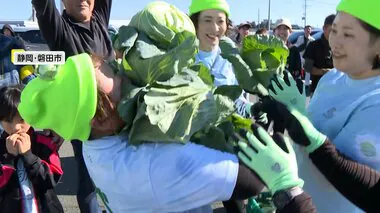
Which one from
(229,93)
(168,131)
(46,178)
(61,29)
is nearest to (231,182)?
(168,131)

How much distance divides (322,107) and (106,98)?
A: 89 centimetres

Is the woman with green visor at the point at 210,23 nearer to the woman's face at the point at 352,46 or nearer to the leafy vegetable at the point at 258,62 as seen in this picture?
the leafy vegetable at the point at 258,62

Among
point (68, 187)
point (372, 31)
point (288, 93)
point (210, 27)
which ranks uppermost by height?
point (372, 31)

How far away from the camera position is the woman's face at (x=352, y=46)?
154 centimetres

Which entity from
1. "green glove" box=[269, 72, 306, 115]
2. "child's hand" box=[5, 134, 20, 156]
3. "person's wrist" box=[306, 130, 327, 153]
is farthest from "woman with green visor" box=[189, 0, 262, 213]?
"person's wrist" box=[306, 130, 327, 153]

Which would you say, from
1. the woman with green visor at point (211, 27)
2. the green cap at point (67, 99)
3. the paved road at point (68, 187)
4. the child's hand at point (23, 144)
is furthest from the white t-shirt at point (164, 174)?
the paved road at point (68, 187)

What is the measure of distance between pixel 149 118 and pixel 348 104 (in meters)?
0.81

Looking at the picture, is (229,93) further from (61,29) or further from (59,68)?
(61,29)

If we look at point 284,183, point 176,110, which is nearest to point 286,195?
point 284,183

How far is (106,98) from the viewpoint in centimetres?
125

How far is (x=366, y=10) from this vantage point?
4.92 ft

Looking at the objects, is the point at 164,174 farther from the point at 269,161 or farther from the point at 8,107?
the point at 8,107

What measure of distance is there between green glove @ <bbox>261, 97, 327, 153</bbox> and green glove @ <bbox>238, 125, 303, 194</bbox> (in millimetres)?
139

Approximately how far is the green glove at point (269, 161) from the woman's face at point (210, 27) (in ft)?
6.65
